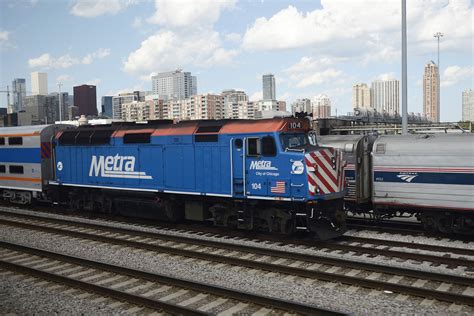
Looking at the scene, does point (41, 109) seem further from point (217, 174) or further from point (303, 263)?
point (303, 263)

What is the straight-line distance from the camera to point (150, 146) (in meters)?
16.9

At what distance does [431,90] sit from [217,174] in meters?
139

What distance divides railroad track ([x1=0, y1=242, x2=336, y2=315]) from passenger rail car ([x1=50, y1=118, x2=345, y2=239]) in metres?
4.69

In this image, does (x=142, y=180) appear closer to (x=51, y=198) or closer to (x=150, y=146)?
(x=150, y=146)

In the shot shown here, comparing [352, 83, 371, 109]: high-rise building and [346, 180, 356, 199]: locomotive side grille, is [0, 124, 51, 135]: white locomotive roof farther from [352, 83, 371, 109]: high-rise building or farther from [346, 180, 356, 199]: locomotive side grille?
[352, 83, 371, 109]: high-rise building

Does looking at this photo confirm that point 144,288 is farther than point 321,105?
No

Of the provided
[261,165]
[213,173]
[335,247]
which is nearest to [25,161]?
[213,173]

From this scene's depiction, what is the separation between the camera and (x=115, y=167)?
59.3 ft

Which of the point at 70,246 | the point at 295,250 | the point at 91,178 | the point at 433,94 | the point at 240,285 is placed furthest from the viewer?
the point at 433,94

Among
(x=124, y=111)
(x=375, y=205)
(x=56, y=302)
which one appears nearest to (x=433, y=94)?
(x=124, y=111)

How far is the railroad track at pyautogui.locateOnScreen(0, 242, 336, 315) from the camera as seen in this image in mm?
8414

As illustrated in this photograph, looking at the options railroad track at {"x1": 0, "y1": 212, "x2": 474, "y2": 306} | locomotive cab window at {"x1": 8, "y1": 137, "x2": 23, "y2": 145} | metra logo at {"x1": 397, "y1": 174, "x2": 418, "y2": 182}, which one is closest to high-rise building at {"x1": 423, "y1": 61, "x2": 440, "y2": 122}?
metra logo at {"x1": 397, "y1": 174, "x2": 418, "y2": 182}

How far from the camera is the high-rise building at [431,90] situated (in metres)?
137

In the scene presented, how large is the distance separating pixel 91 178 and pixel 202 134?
619 cm
